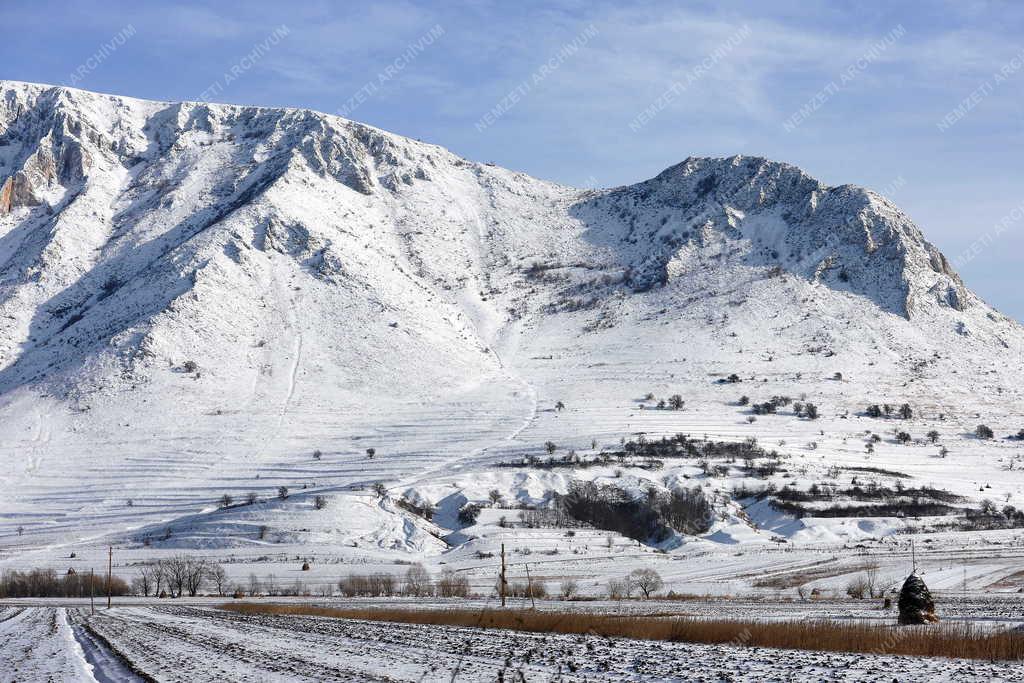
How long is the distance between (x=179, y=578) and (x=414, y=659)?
230ft

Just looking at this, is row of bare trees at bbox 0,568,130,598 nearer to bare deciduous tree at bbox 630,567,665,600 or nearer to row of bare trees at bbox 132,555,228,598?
row of bare trees at bbox 132,555,228,598

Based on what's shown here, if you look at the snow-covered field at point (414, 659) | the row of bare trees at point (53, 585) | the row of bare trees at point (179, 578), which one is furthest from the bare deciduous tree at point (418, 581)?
the snow-covered field at point (414, 659)

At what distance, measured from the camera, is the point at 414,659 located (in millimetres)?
27469

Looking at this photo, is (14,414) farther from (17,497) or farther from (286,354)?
(286,354)

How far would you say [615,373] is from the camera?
19250 centimetres

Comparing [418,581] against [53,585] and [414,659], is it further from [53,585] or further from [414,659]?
[414,659]

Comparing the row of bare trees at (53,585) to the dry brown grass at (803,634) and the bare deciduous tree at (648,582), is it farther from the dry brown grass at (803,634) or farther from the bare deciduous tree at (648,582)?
the dry brown grass at (803,634)

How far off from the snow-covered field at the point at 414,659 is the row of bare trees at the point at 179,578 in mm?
50231

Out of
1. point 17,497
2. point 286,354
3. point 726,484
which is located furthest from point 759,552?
point 286,354

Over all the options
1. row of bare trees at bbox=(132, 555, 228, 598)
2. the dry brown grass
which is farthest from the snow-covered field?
row of bare trees at bbox=(132, 555, 228, 598)

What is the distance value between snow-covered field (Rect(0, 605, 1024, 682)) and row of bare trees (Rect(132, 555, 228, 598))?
1978 inches

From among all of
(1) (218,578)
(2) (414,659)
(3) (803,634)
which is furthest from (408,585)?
(3) (803,634)

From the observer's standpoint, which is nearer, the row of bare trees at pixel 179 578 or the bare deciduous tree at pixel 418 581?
the bare deciduous tree at pixel 418 581

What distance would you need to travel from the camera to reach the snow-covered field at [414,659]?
2223cm
